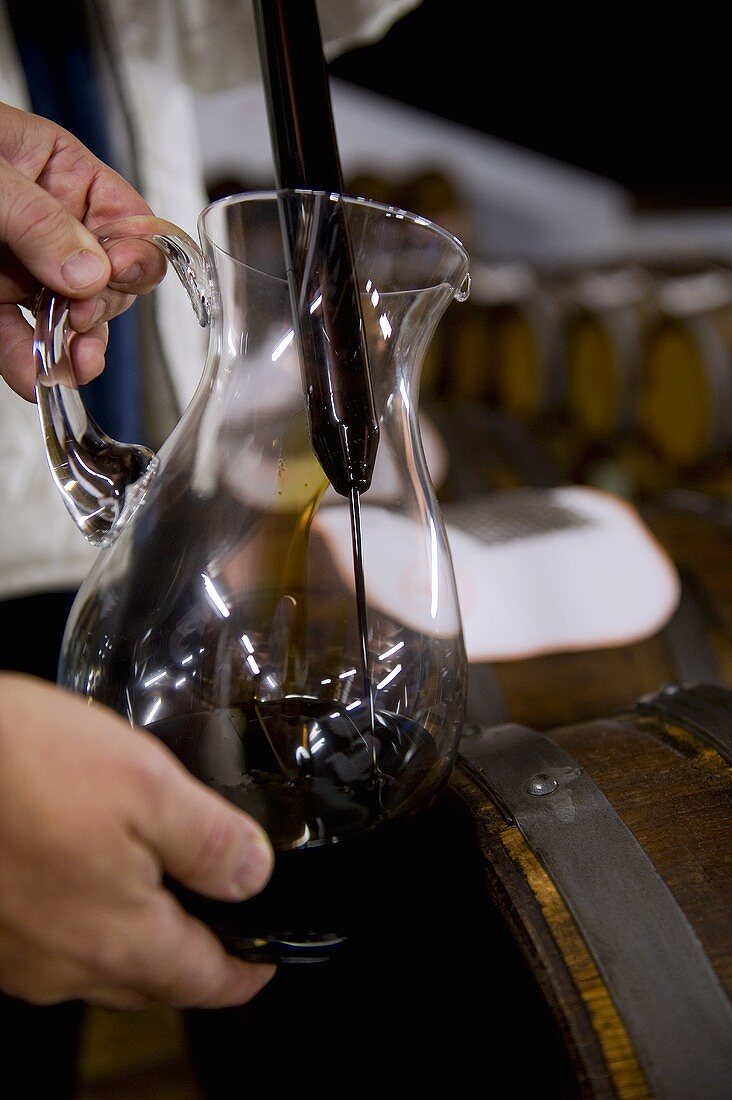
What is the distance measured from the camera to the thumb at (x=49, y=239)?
16.0 inches

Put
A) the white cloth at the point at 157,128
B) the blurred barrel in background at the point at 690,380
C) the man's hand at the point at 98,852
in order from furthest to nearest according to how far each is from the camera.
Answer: the blurred barrel in background at the point at 690,380 → the white cloth at the point at 157,128 → the man's hand at the point at 98,852

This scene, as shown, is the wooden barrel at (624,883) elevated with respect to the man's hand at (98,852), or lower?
lower

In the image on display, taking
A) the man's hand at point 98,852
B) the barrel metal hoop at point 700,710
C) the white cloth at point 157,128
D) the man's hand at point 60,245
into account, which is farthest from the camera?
the white cloth at point 157,128

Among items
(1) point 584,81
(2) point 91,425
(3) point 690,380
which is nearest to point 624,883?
(2) point 91,425

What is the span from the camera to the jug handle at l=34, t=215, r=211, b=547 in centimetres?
43

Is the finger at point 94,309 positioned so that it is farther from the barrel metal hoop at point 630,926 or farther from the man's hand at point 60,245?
the barrel metal hoop at point 630,926

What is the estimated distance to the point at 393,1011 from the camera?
0.56 meters

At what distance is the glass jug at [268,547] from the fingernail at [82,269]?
0.8 inches

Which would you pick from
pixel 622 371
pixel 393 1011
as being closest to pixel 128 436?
pixel 393 1011

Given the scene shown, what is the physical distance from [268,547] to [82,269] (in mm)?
157

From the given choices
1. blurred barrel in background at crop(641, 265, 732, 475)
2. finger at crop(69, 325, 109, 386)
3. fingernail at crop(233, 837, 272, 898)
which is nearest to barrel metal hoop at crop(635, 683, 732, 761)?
fingernail at crop(233, 837, 272, 898)

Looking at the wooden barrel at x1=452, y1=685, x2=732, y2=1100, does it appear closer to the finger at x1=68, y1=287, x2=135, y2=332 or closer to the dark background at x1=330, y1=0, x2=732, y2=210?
the finger at x1=68, y1=287, x2=135, y2=332

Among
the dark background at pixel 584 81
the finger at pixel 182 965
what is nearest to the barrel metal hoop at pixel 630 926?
the finger at pixel 182 965

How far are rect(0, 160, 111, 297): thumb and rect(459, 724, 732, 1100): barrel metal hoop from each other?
333mm
